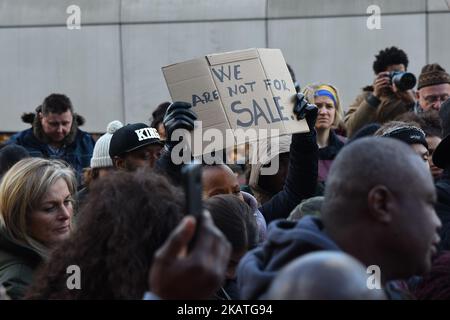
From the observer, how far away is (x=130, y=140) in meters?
5.47

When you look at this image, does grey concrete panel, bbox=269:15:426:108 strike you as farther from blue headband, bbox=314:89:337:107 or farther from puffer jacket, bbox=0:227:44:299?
puffer jacket, bbox=0:227:44:299

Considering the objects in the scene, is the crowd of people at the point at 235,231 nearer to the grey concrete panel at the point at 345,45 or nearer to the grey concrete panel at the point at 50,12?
the grey concrete panel at the point at 345,45

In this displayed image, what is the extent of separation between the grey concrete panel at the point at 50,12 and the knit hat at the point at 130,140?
5.50m

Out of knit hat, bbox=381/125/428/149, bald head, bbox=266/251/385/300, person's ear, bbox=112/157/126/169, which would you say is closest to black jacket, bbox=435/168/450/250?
knit hat, bbox=381/125/428/149

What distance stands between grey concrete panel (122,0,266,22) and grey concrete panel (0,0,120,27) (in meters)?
0.19

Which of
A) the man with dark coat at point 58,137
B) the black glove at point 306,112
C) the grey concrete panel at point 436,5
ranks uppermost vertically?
the grey concrete panel at point 436,5

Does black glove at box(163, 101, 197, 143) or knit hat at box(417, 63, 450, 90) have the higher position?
knit hat at box(417, 63, 450, 90)

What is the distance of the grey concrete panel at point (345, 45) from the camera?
1034 centimetres

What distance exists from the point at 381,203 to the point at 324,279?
79 cm

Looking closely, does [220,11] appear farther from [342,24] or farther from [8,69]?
[8,69]

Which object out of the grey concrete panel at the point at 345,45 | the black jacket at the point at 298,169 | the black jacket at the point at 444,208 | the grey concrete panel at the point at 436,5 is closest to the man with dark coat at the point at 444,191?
the black jacket at the point at 444,208

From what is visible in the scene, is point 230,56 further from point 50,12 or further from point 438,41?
point 50,12

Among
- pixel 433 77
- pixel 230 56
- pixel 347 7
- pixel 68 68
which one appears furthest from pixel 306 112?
pixel 68 68

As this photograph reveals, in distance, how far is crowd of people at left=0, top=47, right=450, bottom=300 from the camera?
6.86ft
